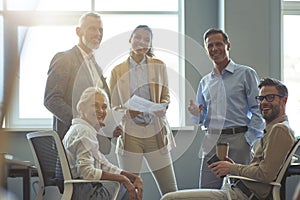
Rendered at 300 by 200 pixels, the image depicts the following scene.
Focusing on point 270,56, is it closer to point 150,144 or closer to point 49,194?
point 150,144

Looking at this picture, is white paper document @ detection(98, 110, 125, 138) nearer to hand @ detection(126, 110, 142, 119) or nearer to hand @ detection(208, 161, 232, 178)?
hand @ detection(126, 110, 142, 119)

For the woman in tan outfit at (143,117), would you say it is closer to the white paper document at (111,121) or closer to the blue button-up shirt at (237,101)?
the white paper document at (111,121)

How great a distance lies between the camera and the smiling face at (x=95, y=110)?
269 centimetres

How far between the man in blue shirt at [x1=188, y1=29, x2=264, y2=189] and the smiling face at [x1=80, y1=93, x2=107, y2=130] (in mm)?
711

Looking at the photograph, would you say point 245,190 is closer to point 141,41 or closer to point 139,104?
point 139,104

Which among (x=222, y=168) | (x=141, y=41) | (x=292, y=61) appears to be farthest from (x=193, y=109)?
(x=292, y=61)

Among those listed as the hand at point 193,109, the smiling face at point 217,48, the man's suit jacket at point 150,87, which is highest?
the smiling face at point 217,48

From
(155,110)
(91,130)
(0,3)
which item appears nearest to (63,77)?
(91,130)

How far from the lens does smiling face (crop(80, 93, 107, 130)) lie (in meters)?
2.69

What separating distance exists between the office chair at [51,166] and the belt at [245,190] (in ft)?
1.97

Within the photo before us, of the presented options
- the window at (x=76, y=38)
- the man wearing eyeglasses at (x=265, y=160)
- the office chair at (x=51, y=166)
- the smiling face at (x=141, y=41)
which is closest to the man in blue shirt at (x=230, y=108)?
the smiling face at (x=141, y=41)

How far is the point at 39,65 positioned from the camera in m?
5.14

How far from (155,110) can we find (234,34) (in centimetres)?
166

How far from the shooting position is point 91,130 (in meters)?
2.64
